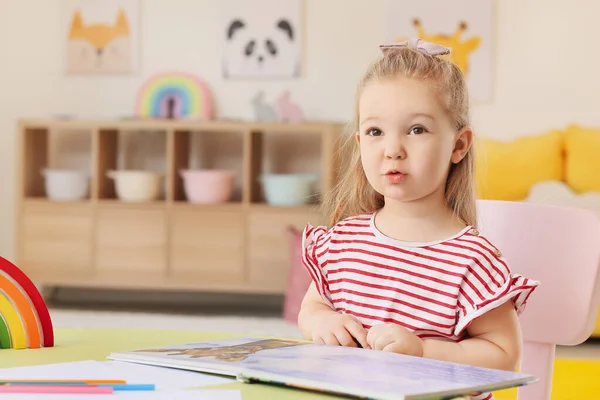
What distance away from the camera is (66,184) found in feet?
14.5

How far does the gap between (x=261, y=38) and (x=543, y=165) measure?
4.82 ft

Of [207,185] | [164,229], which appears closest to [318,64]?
[207,185]

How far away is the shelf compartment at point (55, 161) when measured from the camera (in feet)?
14.5

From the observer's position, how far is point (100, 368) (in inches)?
31.6

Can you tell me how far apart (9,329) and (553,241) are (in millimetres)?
629

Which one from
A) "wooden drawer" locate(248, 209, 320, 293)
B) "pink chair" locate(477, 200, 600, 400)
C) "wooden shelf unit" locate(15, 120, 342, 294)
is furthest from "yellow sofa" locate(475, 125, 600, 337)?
"pink chair" locate(477, 200, 600, 400)

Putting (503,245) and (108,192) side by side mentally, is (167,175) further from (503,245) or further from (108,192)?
(503,245)

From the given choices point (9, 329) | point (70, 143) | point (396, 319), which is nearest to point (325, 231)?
point (396, 319)

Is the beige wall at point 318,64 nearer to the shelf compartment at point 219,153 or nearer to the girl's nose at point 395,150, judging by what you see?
the shelf compartment at point 219,153

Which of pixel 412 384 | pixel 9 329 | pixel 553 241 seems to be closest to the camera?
pixel 412 384

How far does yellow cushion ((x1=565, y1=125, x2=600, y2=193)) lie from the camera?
151 inches

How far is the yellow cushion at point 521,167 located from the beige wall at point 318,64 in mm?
368

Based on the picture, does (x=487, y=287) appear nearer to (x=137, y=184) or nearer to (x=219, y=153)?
(x=137, y=184)

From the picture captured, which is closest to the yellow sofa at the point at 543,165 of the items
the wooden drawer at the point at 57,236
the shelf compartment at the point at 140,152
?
the shelf compartment at the point at 140,152
